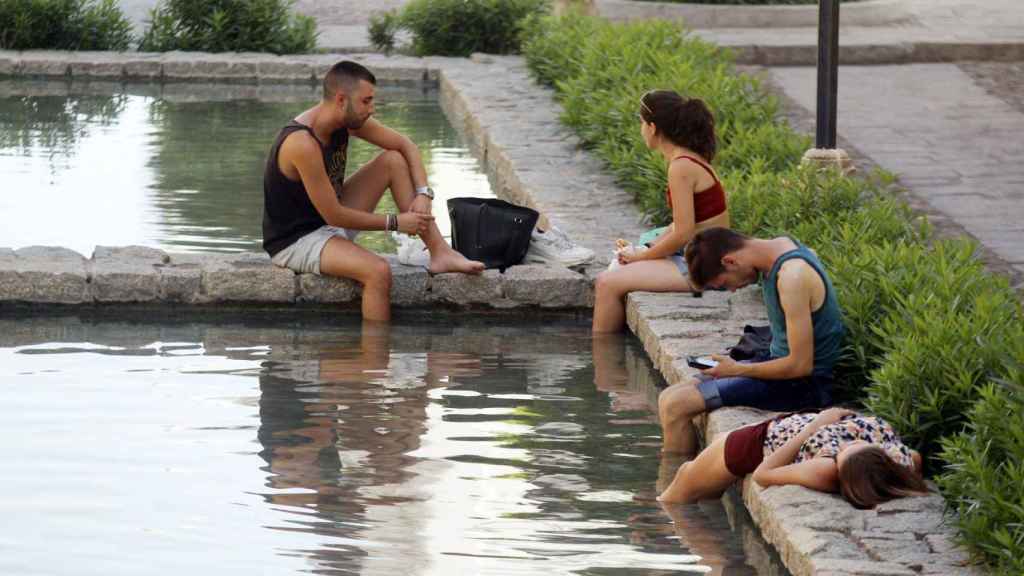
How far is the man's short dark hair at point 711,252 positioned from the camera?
244 inches

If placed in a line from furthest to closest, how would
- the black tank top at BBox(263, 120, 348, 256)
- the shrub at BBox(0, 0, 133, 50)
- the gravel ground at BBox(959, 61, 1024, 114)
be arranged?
the shrub at BBox(0, 0, 133, 50) < the gravel ground at BBox(959, 61, 1024, 114) < the black tank top at BBox(263, 120, 348, 256)

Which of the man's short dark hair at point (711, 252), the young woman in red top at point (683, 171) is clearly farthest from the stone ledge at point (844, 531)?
the young woman in red top at point (683, 171)

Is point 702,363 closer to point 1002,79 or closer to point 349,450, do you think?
point 349,450

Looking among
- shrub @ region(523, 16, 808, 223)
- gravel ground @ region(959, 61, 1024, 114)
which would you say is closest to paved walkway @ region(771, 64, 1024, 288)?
gravel ground @ region(959, 61, 1024, 114)

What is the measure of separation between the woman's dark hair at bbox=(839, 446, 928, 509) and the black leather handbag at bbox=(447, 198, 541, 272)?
3.37m

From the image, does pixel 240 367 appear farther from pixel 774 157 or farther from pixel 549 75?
pixel 549 75

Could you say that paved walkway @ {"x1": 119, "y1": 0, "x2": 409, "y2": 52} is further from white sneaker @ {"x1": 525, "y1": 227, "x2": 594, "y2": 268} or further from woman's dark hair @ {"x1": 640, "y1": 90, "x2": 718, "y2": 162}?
woman's dark hair @ {"x1": 640, "y1": 90, "x2": 718, "y2": 162}

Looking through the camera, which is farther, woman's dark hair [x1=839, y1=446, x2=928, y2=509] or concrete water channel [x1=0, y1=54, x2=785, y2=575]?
concrete water channel [x1=0, y1=54, x2=785, y2=575]

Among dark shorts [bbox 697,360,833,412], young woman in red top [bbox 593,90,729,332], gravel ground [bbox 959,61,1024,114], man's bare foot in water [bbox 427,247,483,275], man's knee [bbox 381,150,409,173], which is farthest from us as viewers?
gravel ground [bbox 959,61,1024,114]

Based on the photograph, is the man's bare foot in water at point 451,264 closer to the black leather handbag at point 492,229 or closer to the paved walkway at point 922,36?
the black leather handbag at point 492,229

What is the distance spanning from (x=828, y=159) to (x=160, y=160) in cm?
511

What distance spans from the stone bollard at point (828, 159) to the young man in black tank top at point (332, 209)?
203cm

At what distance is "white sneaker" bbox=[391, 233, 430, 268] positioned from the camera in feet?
28.6

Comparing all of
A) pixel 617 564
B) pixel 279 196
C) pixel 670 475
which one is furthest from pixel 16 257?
pixel 617 564
